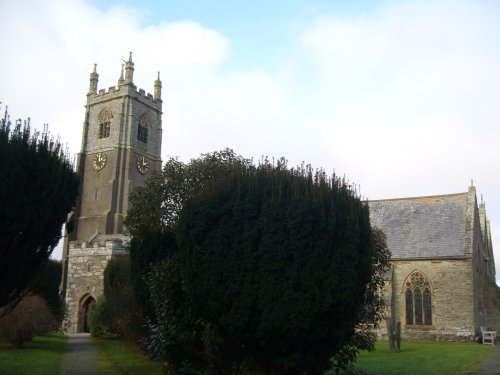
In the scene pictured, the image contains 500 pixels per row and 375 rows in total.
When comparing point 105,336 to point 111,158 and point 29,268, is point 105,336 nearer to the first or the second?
point 29,268

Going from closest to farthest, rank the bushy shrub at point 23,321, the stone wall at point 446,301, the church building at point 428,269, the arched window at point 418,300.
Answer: the bushy shrub at point 23,321 < the stone wall at point 446,301 < the church building at point 428,269 < the arched window at point 418,300

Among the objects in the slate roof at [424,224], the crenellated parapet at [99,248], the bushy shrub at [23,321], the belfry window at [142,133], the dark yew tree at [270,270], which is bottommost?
the bushy shrub at [23,321]

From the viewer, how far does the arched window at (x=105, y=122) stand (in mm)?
56875

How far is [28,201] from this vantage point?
32.2ft

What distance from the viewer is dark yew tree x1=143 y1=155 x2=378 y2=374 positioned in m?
8.73

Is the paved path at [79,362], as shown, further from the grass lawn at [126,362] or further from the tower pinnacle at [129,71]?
the tower pinnacle at [129,71]

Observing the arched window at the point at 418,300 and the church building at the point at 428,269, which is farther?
the arched window at the point at 418,300

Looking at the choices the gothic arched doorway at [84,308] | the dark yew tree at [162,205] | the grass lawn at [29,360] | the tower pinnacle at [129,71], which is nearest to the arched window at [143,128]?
the tower pinnacle at [129,71]

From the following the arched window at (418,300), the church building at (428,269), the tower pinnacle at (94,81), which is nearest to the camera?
the church building at (428,269)

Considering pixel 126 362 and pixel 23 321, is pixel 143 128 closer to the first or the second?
pixel 23 321

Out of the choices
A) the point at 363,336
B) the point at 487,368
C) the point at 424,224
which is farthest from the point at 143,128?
the point at 363,336

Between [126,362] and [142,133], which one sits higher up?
[142,133]

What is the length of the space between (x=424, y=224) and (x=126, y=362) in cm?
2215

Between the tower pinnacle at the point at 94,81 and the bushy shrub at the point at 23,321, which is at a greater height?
the tower pinnacle at the point at 94,81
